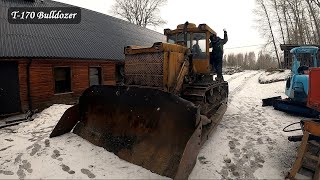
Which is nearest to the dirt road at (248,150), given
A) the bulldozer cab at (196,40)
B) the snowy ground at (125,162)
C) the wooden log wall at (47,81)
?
the snowy ground at (125,162)

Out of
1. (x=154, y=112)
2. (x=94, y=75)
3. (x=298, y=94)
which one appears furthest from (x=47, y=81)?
(x=298, y=94)

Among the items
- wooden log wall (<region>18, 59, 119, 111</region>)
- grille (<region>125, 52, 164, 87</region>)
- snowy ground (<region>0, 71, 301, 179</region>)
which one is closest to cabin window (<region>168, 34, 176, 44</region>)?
grille (<region>125, 52, 164, 87</region>)

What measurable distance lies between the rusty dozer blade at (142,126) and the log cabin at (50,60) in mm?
5349

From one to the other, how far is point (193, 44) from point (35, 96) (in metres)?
7.46

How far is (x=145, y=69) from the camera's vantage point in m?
6.02

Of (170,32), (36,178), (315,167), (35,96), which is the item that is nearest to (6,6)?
(35,96)

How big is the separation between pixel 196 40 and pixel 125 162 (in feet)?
14.5

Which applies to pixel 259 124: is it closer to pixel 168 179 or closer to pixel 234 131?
pixel 234 131

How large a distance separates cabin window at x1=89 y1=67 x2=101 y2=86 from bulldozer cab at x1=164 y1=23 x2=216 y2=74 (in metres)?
7.29

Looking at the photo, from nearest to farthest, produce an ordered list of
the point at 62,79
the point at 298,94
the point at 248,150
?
the point at 248,150 → the point at 298,94 → the point at 62,79

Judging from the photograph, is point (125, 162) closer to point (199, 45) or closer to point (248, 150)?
point (248, 150)

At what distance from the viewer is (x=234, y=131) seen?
6965 millimetres

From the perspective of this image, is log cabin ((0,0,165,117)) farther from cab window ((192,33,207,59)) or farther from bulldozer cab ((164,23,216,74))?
cab window ((192,33,207,59))

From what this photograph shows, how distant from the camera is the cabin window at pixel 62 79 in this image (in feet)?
38.2
